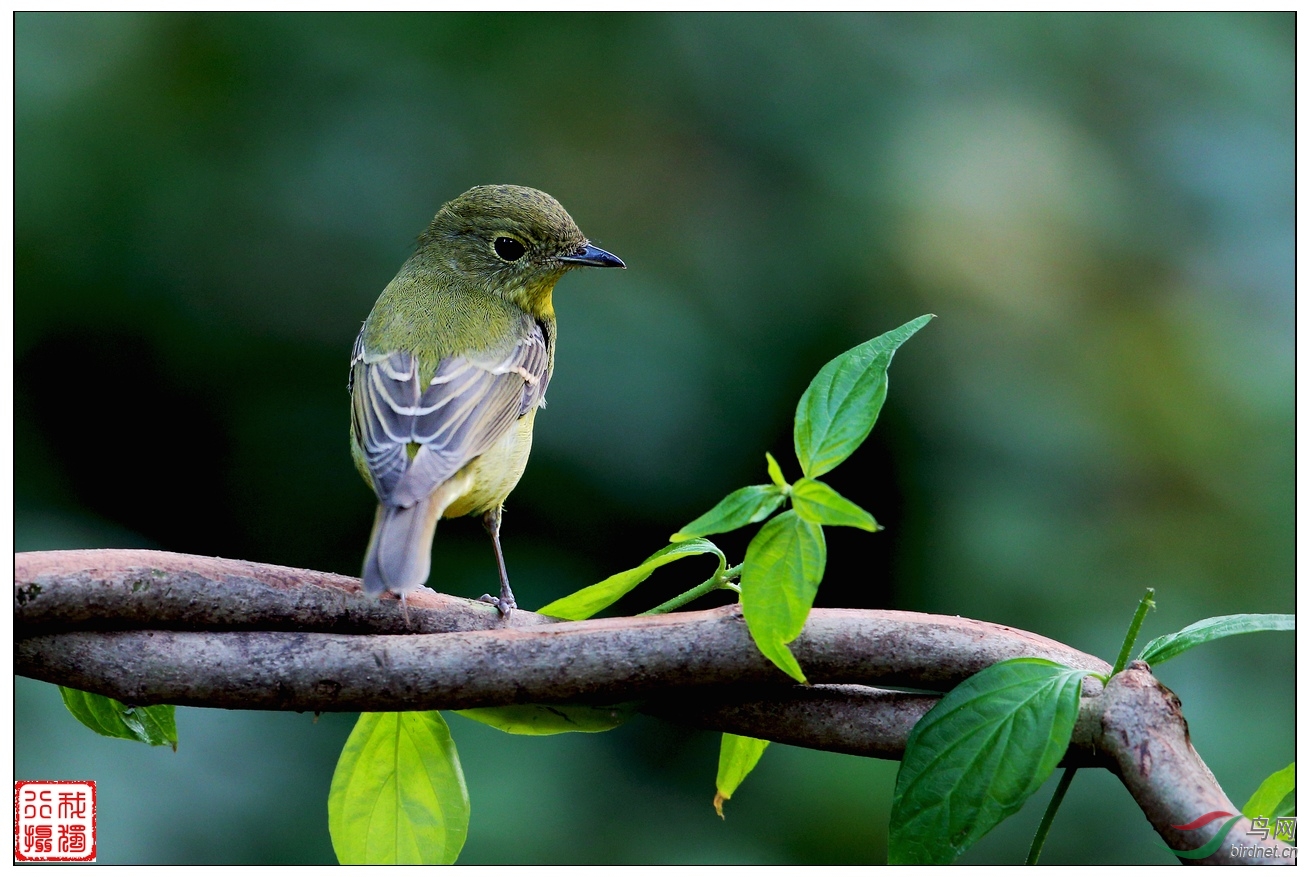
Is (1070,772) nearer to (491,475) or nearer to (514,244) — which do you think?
(491,475)

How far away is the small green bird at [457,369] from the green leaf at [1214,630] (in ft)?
2.89

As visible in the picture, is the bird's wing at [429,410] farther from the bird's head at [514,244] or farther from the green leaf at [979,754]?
the green leaf at [979,754]

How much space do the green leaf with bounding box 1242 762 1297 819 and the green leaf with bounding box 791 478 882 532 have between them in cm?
67

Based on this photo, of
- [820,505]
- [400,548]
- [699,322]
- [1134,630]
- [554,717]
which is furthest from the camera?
[699,322]

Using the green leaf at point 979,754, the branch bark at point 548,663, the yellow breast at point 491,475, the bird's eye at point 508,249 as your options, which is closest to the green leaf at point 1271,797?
the branch bark at point 548,663

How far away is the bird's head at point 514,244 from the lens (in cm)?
315

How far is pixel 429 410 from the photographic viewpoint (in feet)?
8.45

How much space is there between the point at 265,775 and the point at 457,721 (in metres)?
0.55

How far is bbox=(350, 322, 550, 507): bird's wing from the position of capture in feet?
7.79

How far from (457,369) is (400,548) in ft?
2.79

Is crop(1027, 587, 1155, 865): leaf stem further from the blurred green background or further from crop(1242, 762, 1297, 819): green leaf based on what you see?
the blurred green background

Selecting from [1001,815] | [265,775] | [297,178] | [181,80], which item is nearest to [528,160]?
[297,178]

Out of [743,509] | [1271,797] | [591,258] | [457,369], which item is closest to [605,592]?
[743,509]

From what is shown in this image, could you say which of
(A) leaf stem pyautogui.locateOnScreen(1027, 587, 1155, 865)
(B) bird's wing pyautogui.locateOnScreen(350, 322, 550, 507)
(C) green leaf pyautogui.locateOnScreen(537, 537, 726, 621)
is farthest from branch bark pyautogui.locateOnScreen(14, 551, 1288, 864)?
(B) bird's wing pyautogui.locateOnScreen(350, 322, 550, 507)
